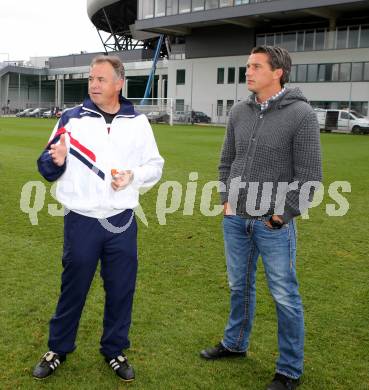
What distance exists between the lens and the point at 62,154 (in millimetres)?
3215

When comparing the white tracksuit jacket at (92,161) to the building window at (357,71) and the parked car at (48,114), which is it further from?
the parked car at (48,114)

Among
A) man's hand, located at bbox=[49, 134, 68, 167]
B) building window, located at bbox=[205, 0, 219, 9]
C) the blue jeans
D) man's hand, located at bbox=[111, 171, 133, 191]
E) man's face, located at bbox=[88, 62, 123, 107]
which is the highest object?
building window, located at bbox=[205, 0, 219, 9]

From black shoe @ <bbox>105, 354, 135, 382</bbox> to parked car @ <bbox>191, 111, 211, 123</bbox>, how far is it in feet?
149

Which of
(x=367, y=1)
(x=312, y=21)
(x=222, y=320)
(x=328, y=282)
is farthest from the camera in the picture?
(x=312, y=21)

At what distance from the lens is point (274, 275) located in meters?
3.31

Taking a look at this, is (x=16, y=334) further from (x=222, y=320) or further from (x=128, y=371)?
(x=222, y=320)

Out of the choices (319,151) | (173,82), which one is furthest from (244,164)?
(173,82)

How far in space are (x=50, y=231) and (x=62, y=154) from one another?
14.2 feet

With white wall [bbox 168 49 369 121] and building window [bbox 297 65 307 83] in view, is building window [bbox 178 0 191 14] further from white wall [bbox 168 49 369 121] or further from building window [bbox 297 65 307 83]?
building window [bbox 297 65 307 83]

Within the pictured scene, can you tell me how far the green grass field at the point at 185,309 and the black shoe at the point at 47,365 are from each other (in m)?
0.05

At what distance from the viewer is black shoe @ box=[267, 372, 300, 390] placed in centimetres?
340

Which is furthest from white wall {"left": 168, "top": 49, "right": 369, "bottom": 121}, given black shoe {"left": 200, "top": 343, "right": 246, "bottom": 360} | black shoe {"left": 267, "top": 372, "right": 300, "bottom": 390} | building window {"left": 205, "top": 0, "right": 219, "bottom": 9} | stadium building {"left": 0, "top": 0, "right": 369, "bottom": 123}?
black shoe {"left": 267, "top": 372, "right": 300, "bottom": 390}

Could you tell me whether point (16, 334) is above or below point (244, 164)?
below

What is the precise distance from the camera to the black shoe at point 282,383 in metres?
3.40
